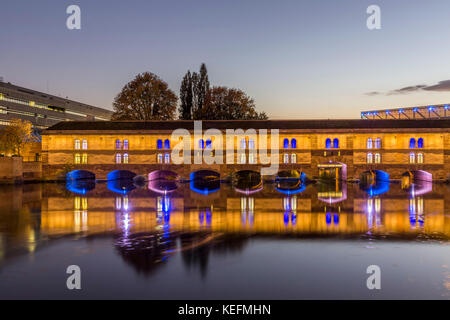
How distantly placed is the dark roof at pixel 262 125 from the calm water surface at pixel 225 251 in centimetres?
2831

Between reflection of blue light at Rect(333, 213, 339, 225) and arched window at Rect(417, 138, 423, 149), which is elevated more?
arched window at Rect(417, 138, 423, 149)

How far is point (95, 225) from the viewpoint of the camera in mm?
20500

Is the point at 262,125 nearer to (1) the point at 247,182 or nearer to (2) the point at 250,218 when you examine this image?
(1) the point at 247,182

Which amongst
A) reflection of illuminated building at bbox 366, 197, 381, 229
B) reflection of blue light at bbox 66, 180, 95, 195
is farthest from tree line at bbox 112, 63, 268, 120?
reflection of illuminated building at bbox 366, 197, 381, 229

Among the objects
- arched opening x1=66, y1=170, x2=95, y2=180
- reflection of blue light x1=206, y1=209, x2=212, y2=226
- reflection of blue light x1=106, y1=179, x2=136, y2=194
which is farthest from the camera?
arched opening x1=66, y1=170, x2=95, y2=180

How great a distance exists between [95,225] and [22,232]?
11.7ft

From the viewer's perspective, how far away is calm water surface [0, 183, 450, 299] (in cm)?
1095

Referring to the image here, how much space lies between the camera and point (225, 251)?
1489 cm

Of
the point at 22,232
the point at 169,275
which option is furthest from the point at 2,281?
the point at 22,232

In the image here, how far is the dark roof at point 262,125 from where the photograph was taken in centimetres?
5347

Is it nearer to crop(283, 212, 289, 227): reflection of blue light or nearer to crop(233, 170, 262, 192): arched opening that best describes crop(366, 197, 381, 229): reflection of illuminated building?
crop(283, 212, 289, 227): reflection of blue light

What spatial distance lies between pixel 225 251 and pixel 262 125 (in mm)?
40884

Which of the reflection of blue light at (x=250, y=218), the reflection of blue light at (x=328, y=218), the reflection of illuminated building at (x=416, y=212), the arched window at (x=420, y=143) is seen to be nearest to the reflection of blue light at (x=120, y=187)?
the reflection of blue light at (x=250, y=218)

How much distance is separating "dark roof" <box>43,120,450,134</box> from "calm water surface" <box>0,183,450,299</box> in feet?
92.9
